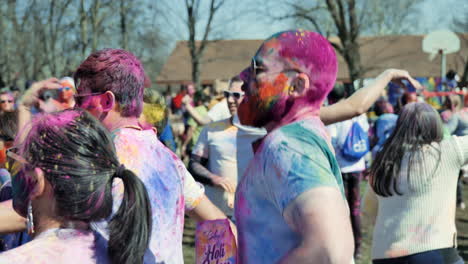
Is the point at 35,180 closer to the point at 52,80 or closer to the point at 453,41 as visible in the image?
the point at 52,80

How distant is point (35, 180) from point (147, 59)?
42.9 metres

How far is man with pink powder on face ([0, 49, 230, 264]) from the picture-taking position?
7.64 feet

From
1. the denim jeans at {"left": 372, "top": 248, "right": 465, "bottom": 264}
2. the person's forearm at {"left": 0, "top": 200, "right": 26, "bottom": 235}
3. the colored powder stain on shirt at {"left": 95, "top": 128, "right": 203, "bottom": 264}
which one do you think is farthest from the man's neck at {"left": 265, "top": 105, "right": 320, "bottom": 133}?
the denim jeans at {"left": 372, "top": 248, "right": 465, "bottom": 264}

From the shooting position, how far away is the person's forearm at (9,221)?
2.36 m

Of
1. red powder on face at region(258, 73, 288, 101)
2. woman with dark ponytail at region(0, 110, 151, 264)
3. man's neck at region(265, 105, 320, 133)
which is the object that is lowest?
woman with dark ponytail at region(0, 110, 151, 264)

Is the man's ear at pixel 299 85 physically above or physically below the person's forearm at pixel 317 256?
above

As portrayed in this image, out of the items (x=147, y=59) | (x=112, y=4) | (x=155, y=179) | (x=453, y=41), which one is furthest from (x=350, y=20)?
(x=147, y=59)

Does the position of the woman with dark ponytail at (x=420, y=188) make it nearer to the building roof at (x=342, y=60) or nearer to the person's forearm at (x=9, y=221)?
the person's forearm at (x=9, y=221)

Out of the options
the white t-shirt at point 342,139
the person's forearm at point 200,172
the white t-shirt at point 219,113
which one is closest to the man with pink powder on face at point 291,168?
the person's forearm at point 200,172

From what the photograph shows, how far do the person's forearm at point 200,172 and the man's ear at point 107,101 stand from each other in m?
2.49

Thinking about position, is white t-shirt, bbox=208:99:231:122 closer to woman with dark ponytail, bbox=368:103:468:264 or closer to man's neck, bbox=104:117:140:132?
woman with dark ponytail, bbox=368:103:468:264

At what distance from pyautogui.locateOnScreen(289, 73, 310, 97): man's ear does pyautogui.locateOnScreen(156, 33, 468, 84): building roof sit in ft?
164

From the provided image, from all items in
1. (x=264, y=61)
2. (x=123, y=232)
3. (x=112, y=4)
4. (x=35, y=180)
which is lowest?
(x=123, y=232)

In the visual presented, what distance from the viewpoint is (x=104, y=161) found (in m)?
1.85
